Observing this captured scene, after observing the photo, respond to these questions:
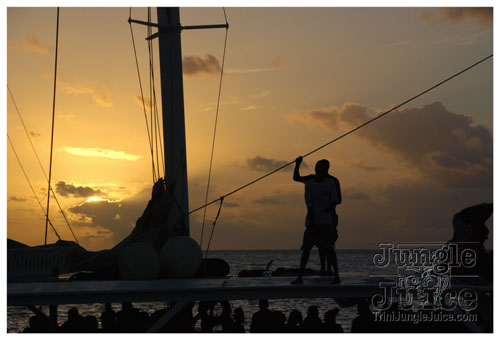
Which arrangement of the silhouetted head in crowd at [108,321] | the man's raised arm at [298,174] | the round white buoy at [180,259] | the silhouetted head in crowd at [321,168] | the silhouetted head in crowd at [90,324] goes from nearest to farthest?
the silhouetted head in crowd at [321,168]
the man's raised arm at [298,174]
the round white buoy at [180,259]
the silhouetted head in crowd at [90,324]
the silhouetted head in crowd at [108,321]

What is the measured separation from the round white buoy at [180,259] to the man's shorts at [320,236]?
12.6ft

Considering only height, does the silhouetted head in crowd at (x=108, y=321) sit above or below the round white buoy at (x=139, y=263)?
below

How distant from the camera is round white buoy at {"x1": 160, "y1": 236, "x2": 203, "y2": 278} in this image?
55.4 ft

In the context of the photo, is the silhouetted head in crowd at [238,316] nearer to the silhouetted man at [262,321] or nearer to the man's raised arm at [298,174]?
the silhouetted man at [262,321]

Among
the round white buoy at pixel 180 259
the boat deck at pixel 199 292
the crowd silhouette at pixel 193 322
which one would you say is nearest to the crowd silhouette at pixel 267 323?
the crowd silhouette at pixel 193 322

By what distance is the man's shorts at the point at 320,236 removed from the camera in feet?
45.7

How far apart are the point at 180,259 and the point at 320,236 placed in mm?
4307

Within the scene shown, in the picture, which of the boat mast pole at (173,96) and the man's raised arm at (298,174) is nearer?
the man's raised arm at (298,174)

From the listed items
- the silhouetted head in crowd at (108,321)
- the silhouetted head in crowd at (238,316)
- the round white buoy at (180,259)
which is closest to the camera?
the round white buoy at (180,259)

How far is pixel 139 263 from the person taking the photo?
54.1ft

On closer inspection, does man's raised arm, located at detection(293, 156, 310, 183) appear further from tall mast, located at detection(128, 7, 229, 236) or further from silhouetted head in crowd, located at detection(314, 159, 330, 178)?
tall mast, located at detection(128, 7, 229, 236)

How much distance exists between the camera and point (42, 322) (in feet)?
62.7

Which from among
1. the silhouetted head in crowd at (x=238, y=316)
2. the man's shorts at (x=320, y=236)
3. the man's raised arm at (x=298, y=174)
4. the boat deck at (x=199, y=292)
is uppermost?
the man's raised arm at (x=298, y=174)

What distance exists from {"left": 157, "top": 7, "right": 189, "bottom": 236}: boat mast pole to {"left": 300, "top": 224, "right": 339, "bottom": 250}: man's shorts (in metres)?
5.50
